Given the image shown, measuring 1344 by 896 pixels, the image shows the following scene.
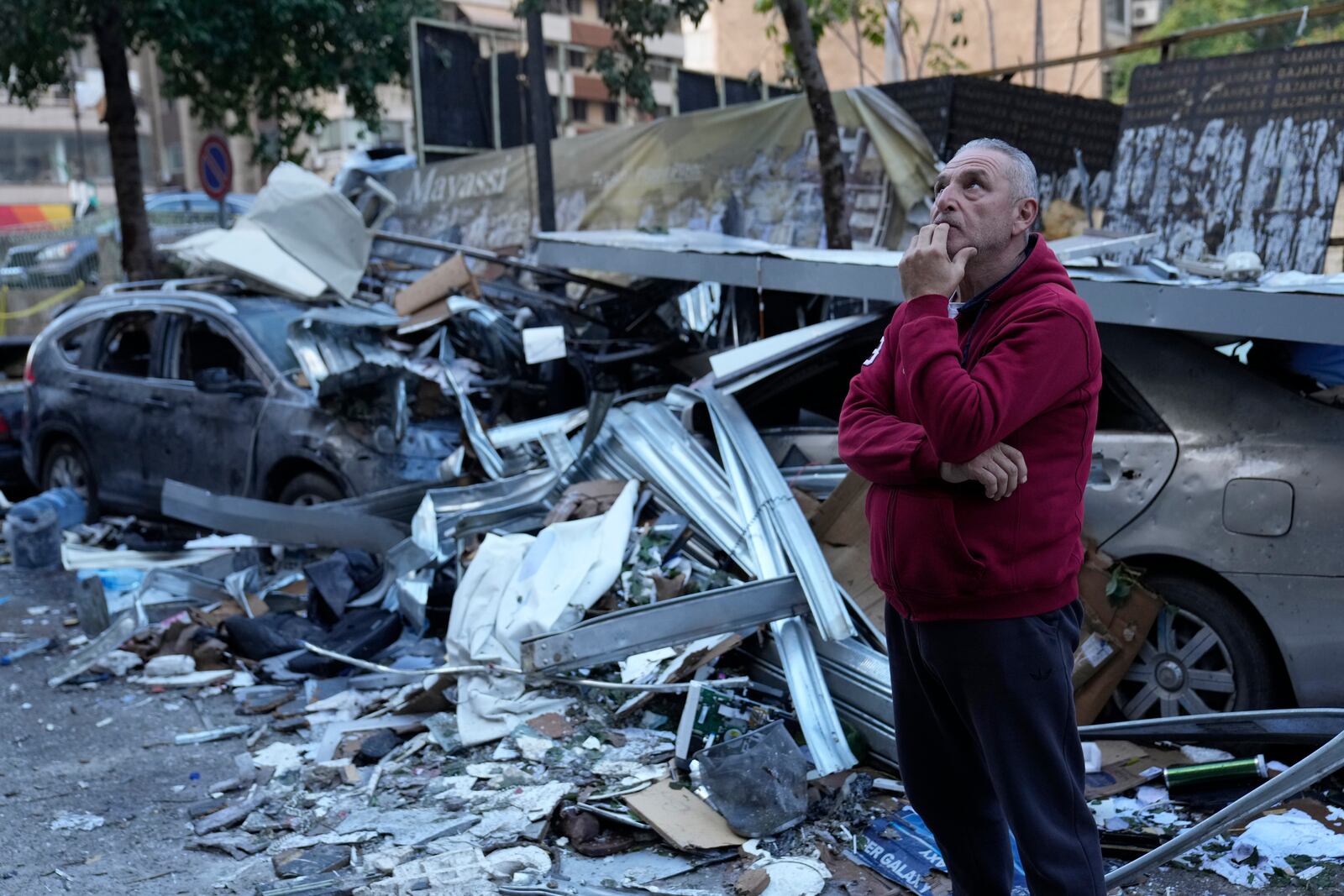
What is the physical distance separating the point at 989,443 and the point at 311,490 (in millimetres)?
5519

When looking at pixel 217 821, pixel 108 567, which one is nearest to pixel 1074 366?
pixel 217 821

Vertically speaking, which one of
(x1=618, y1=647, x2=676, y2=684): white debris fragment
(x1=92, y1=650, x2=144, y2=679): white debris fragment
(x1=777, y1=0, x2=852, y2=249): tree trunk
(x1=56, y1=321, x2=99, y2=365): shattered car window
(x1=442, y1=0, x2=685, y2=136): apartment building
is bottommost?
(x1=92, y1=650, x2=144, y2=679): white debris fragment

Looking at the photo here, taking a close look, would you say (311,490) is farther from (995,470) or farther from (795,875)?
(995,470)

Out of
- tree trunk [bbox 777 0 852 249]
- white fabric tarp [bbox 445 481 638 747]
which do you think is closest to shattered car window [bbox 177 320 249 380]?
white fabric tarp [bbox 445 481 638 747]

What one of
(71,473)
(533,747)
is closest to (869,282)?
(533,747)

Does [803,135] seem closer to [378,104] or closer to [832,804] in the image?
[378,104]

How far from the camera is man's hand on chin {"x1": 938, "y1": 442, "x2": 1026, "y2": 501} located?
2.23 metres

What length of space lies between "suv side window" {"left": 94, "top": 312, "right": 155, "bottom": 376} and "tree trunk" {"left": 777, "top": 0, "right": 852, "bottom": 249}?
4.85 m

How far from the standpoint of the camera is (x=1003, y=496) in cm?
227

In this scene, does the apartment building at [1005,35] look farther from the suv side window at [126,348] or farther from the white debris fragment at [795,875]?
the white debris fragment at [795,875]

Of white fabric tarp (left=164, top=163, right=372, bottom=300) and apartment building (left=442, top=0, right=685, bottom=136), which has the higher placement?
apartment building (left=442, top=0, right=685, bottom=136)

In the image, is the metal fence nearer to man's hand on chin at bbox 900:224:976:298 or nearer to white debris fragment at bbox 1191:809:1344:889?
white debris fragment at bbox 1191:809:1344:889

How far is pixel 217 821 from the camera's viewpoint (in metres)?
4.11

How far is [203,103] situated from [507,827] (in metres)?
13.6
